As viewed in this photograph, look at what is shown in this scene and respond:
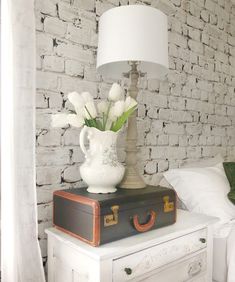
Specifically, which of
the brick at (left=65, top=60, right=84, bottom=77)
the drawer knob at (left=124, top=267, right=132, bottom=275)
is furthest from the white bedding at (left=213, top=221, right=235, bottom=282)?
the brick at (left=65, top=60, right=84, bottom=77)

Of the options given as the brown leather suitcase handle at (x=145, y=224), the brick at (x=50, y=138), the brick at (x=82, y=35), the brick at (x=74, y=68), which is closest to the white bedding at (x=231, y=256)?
the brown leather suitcase handle at (x=145, y=224)

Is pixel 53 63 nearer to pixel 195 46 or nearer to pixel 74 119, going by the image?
pixel 74 119

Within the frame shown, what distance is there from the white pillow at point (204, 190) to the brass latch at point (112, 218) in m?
0.69

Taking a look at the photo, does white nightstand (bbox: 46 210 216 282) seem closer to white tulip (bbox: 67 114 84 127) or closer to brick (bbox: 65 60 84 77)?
white tulip (bbox: 67 114 84 127)

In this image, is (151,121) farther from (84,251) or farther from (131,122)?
(84,251)

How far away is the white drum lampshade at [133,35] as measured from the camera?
1150 mm

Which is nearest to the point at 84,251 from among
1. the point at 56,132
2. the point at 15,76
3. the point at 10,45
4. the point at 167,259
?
the point at 167,259

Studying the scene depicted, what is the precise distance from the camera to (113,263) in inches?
37.9

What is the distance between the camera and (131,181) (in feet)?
4.17

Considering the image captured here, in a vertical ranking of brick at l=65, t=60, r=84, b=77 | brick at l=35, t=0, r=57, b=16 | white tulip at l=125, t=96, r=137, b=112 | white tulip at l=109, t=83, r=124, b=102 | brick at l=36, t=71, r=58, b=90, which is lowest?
white tulip at l=125, t=96, r=137, b=112

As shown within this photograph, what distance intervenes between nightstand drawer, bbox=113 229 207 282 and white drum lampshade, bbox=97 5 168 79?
0.75 m

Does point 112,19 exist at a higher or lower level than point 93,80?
higher

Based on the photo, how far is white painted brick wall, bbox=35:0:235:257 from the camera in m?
1.30

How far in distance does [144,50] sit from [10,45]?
0.52m
